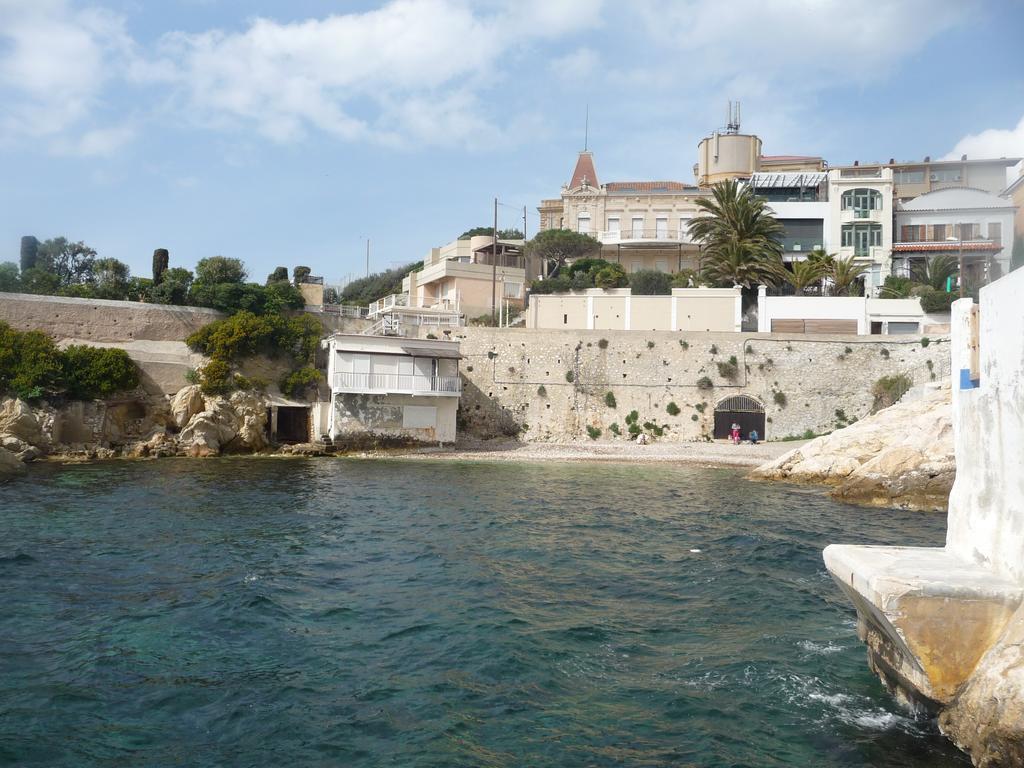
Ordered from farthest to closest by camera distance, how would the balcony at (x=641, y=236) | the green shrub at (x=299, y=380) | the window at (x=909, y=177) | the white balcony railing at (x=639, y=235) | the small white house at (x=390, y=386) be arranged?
the window at (x=909, y=177) → the white balcony railing at (x=639, y=235) → the balcony at (x=641, y=236) → the green shrub at (x=299, y=380) → the small white house at (x=390, y=386)

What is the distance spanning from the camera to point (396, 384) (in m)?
32.1

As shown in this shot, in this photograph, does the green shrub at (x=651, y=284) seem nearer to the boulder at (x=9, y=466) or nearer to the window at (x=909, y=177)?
the window at (x=909, y=177)

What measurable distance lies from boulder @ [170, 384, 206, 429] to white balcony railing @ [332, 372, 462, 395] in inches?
223

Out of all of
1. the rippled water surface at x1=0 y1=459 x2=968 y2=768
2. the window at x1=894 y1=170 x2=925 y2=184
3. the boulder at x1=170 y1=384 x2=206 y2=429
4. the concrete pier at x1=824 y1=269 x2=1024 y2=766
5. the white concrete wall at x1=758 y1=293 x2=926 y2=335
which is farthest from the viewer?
the window at x1=894 y1=170 x2=925 y2=184

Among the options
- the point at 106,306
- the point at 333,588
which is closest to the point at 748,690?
the point at 333,588

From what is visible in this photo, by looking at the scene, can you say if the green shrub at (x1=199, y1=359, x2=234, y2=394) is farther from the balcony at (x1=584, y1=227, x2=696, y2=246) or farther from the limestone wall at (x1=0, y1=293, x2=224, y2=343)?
the balcony at (x1=584, y1=227, x2=696, y2=246)

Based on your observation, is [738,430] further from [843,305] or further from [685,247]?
[685,247]

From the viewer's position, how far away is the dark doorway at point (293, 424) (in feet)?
115

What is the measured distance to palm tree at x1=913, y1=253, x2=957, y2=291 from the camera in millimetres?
40459

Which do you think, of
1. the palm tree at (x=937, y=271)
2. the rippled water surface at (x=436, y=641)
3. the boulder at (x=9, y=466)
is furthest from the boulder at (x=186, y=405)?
the palm tree at (x=937, y=271)

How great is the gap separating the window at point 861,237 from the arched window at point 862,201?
2.44 ft

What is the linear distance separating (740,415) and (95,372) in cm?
2765

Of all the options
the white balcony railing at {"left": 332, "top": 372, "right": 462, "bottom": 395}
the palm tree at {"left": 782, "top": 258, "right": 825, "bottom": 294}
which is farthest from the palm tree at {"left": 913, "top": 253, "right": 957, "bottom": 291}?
the white balcony railing at {"left": 332, "top": 372, "right": 462, "bottom": 395}

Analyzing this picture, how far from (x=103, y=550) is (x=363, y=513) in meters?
5.80
